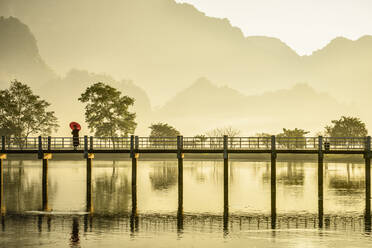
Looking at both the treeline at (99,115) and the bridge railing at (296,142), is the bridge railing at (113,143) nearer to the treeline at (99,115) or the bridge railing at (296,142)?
the treeline at (99,115)

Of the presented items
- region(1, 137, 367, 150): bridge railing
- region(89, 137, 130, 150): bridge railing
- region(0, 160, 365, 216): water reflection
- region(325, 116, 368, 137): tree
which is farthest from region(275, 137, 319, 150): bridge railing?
region(89, 137, 130, 150): bridge railing

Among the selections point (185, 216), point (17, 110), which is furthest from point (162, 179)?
point (17, 110)

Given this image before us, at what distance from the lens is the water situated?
28.7 metres

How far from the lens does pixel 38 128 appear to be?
120m

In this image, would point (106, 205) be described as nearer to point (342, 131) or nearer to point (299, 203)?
point (299, 203)

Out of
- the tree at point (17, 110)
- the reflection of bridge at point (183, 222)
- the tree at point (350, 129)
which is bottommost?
the reflection of bridge at point (183, 222)

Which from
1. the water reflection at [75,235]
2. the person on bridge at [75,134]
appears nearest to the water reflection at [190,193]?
the person on bridge at [75,134]

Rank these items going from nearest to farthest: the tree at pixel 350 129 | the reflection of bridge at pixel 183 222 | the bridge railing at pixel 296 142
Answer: the reflection of bridge at pixel 183 222
the bridge railing at pixel 296 142
the tree at pixel 350 129

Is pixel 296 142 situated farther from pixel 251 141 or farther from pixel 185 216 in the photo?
pixel 185 216

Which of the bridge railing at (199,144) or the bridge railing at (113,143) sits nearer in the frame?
the bridge railing at (199,144)

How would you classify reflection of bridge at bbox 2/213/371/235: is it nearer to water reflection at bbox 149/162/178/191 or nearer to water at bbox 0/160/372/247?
water at bbox 0/160/372/247

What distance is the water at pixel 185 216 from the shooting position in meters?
28.7

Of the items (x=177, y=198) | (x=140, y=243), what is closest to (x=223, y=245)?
(x=140, y=243)

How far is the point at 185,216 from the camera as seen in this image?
37031 millimetres
